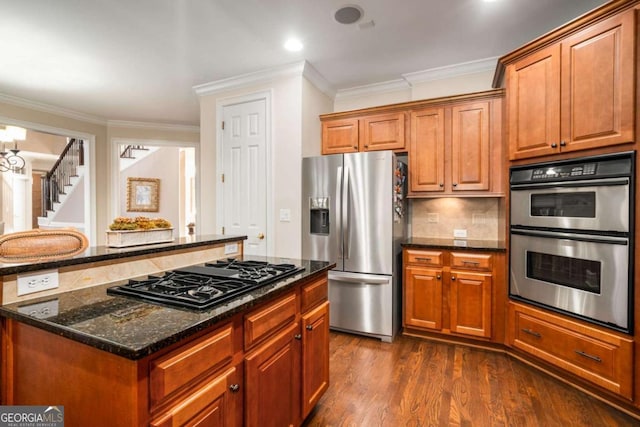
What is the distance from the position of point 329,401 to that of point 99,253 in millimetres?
1603

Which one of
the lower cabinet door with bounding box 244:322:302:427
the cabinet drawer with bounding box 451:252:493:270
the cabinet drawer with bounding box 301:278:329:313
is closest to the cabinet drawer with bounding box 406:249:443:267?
the cabinet drawer with bounding box 451:252:493:270

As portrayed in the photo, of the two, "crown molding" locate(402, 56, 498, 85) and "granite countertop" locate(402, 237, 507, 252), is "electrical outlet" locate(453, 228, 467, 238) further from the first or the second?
"crown molding" locate(402, 56, 498, 85)

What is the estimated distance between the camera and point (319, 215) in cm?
323

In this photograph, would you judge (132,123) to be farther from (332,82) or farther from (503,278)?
(503,278)

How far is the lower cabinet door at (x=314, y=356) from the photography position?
1.63 metres

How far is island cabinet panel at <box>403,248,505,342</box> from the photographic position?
2697 millimetres

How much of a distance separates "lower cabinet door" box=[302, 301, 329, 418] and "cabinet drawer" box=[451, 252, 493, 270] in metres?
1.51

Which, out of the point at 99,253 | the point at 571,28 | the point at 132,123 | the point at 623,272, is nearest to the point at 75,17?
the point at 99,253

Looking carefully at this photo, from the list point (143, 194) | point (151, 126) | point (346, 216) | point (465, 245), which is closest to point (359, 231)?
point (346, 216)

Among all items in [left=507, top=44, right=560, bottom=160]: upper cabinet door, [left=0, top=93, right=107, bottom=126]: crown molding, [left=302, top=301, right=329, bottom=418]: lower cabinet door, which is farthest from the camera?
[left=0, top=93, right=107, bottom=126]: crown molding

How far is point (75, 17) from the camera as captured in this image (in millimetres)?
2428

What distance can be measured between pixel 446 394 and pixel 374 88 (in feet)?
10.5

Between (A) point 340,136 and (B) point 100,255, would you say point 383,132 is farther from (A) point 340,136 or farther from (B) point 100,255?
(B) point 100,255

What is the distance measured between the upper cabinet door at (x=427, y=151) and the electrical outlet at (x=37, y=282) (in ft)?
9.34
